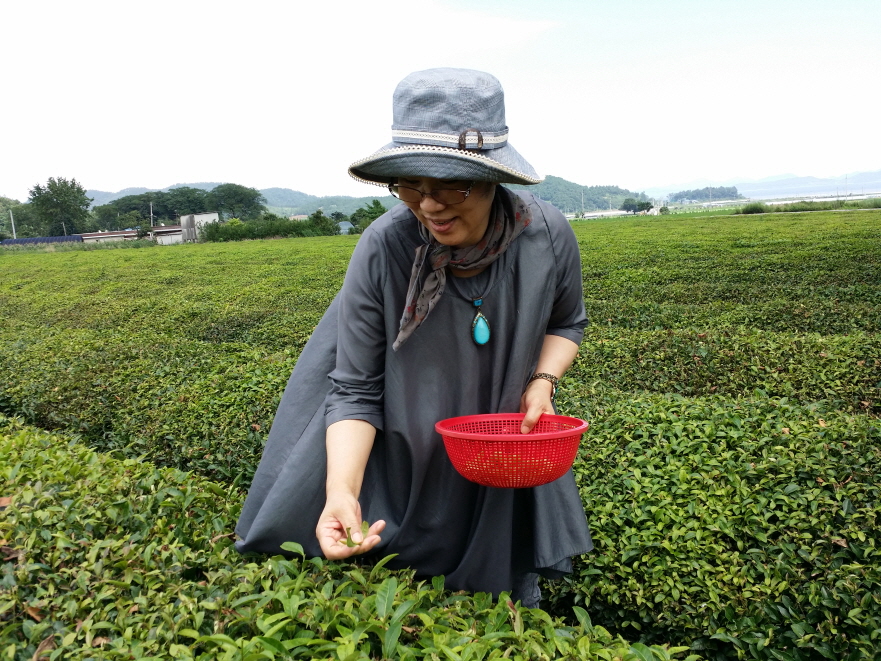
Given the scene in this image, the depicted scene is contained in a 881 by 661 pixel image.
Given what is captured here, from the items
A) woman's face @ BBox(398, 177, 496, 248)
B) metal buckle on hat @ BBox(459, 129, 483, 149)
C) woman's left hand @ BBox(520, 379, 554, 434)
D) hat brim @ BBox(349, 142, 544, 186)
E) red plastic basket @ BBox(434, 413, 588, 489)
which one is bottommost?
red plastic basket @ BBox(434, 413, 588, 489)

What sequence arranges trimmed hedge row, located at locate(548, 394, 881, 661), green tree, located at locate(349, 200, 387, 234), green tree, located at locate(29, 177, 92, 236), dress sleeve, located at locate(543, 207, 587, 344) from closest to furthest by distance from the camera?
dress sleeve, located at locate(543, 207, 587, 344) → trimmed hedge row, located at locate(548, 394, 881, 661) → green tree, located at locate(349, 200, 387, 234) → green tree, located at locate(29, 177, 92, 236)

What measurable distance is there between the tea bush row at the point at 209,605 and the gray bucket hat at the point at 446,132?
867 millimetres

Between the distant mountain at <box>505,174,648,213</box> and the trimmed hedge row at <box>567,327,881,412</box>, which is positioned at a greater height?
the distant mountain at <box>505,174,648,213</box>

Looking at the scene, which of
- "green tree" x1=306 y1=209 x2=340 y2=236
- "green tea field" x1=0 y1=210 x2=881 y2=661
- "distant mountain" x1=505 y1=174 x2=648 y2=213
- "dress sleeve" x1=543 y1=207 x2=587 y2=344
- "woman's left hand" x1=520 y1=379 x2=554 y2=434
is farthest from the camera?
"distant mountain" x1=505 y1=174 x2=648 y2=213

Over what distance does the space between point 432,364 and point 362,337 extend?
0.17 meters

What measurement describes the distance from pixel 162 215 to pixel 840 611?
10208 centimetres

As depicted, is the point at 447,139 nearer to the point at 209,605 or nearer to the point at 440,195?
the point at 440,195

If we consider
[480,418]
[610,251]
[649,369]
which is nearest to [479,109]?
[480,418]

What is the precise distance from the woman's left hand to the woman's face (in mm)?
414

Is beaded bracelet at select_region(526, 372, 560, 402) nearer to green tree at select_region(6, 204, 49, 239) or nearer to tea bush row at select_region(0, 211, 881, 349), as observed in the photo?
tea bush row at select_region(0, 211, 881, 349)

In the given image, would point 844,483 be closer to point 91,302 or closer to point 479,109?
point 479,109

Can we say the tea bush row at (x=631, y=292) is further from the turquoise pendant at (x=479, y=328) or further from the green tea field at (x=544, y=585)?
the turquoise pendant at (x=479, y=328)

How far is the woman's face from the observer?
153cm

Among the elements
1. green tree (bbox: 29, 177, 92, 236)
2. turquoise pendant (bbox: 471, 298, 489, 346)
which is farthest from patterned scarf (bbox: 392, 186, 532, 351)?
green tree (bbox: 29, 177, 92, 236)
